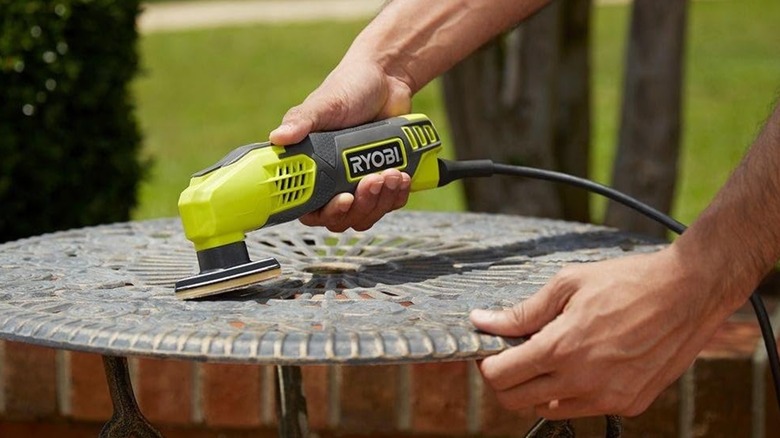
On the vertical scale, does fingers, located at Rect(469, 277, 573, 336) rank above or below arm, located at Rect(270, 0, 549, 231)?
below

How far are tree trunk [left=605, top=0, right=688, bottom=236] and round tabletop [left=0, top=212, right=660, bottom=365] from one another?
141cm

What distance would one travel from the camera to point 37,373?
2.78m

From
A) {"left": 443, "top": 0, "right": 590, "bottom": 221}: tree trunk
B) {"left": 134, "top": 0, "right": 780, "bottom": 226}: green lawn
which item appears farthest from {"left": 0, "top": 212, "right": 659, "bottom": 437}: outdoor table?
{"left": 134, "top": 0, "right": 780, "bottom": 226}: green lawn

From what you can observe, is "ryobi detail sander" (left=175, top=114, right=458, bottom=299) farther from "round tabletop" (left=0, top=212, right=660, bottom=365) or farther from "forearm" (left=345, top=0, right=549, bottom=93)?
"forearm" (left=345, top=0, right=549, bottom=93)

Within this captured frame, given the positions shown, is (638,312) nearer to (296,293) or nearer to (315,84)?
(296,293)

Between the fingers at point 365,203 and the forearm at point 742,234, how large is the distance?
A: 49 cm

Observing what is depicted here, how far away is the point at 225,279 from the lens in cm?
161

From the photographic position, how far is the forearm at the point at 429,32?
210 cm

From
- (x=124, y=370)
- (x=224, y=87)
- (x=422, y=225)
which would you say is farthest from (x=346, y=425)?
(x=224, y=87)

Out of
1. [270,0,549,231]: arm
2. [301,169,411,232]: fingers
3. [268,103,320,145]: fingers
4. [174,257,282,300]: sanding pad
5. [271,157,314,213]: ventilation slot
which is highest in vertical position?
[270,0,549,231]: arm

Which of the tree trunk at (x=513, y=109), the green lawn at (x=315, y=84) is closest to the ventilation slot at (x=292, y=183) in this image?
the tree trunk at (x=513, y=109)

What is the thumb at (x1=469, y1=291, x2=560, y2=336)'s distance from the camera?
142 centimetres

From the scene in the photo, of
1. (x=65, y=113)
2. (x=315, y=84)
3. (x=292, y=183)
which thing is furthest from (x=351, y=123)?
(x=315, y=84)

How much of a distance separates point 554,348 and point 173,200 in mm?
4214
